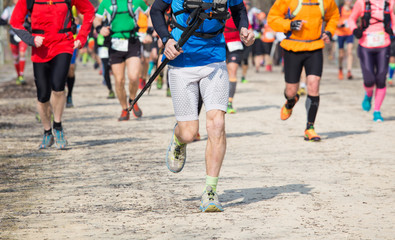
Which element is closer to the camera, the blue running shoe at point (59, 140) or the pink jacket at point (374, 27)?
the blue running shoe at point (59, 140)

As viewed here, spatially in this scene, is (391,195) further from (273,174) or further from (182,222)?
(182,222)

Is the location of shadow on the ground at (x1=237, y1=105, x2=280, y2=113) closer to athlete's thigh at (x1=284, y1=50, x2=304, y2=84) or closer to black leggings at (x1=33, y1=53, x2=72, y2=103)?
athlete's thigh at (x1=284, y1=50, x2=304, y2=84)

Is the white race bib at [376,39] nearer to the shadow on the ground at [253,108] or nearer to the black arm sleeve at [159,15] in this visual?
the shadow on the ground at [253,108]

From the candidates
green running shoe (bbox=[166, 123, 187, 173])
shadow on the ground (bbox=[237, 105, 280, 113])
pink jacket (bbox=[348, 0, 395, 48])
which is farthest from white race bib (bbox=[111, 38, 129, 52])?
green running shoe (bbox=[166, 123, 187, 173])

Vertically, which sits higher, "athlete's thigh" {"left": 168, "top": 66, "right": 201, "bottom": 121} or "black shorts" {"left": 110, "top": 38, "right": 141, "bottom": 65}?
"athlete's thigh" {"left": 168, "top": 66, "right": 201, "bottom": 121}

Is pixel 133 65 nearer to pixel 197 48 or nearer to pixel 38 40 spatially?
pixel 38 40

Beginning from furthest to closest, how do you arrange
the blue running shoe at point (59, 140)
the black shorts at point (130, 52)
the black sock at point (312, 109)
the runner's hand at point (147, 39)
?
the runner's hand at point (147, 39)
the black shorts at point (130, 52)
the black sock at point (312, 109)
the blue running shoe at point (59, 140)

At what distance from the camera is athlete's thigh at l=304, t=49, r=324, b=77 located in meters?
9.67

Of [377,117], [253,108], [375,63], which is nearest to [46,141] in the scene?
[377,117]

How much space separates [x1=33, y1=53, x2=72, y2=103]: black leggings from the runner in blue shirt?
10.4 ft

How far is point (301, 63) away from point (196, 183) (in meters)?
3.33

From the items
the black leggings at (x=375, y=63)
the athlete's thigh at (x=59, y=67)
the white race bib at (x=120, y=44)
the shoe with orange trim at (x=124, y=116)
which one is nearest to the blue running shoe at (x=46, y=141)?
the athlete's thigh at (x=59, y=67)

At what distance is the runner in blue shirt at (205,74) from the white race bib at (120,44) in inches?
232

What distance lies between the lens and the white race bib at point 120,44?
11.9m
